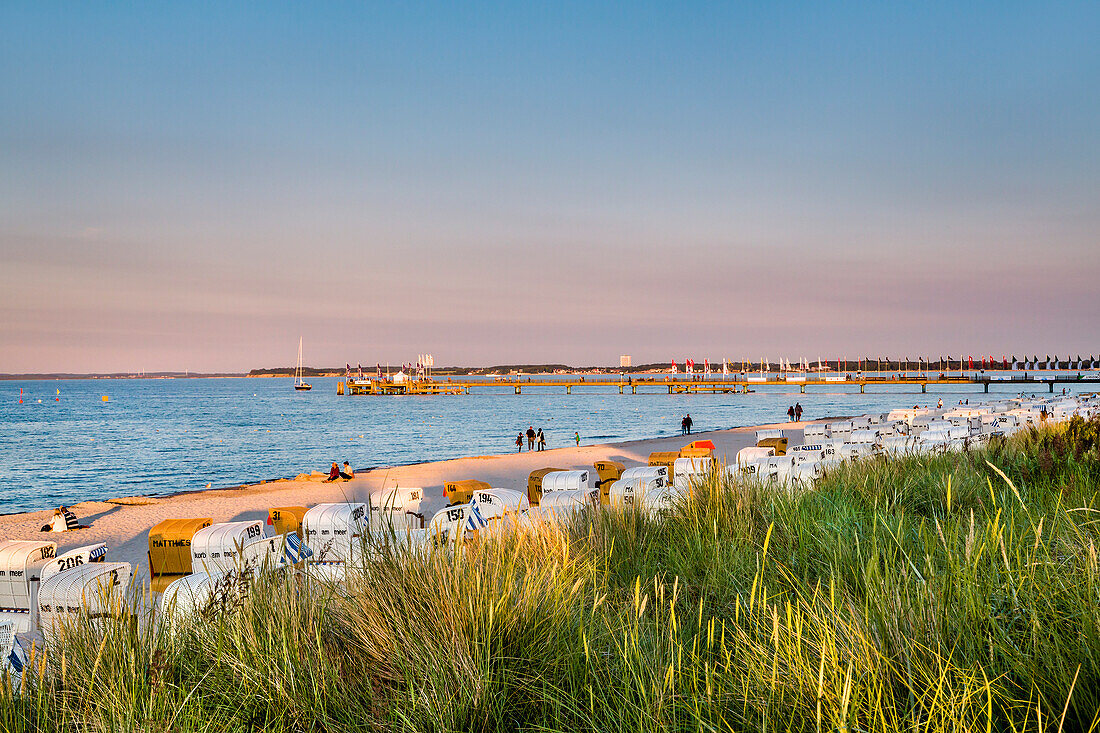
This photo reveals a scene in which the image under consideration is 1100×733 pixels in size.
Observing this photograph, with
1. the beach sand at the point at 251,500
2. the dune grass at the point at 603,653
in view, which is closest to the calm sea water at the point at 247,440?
the beach sand at the point at 251,500

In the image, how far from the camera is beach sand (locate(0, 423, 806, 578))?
22172 mm

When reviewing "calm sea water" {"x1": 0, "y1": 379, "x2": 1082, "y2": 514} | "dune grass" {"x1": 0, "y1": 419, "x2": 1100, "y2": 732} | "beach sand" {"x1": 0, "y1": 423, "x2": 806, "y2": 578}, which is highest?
"dune grass" {"x1": 0, "y1": 419, "x2": 1100, "y2": 732}

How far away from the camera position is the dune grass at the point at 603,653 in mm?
3402

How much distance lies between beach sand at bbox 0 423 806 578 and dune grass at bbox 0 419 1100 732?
12678 millimetres

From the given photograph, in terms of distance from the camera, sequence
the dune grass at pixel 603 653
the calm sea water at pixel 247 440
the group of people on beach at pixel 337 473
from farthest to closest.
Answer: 1. the calm sea water at pixel 247 440
2. the group of people on beach at pixel 337 473
3. the dune grass at pixel 603 653

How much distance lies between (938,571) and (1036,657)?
1.46 metres

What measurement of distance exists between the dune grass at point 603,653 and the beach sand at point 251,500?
12.7m

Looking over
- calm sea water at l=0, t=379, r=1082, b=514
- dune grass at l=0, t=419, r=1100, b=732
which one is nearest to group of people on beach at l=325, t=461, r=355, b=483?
calm sea water at l=0, t=379, r=1082, b=514

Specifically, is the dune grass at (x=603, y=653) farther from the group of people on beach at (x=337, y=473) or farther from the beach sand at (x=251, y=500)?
the group of people on beach at (x=337, y=473)

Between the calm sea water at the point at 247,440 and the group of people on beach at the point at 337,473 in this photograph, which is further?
the calm sea water at the point at 247,440

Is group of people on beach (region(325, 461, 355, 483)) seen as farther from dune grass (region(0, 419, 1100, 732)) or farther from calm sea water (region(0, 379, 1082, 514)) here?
dune grass (region(0, 419, 1100, 732))

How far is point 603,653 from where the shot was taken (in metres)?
4.45

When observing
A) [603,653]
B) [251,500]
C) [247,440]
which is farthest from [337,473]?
[247,440]

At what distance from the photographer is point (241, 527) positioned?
13.2 meters
